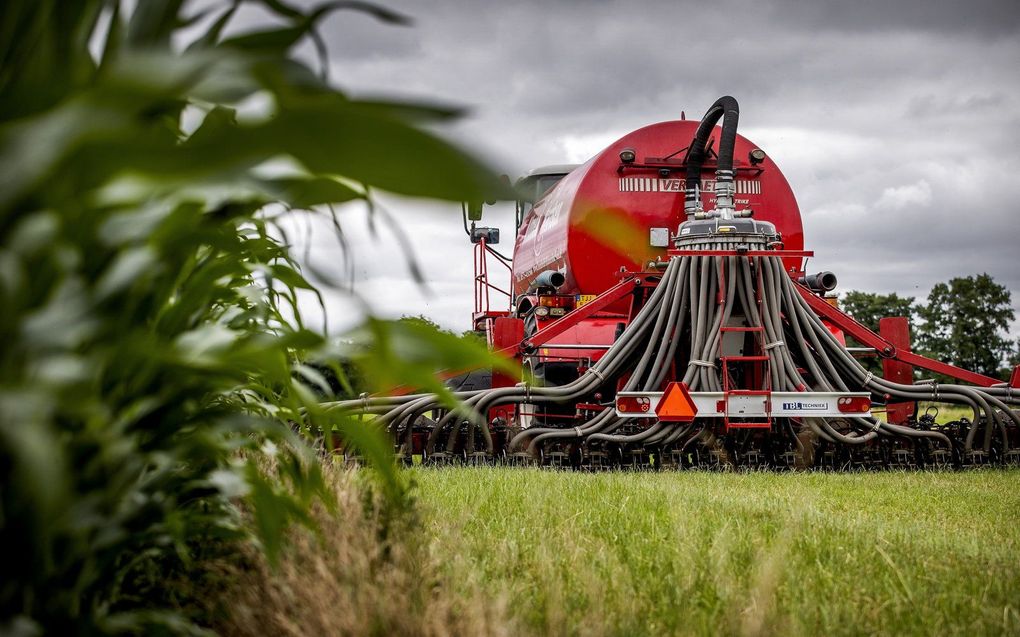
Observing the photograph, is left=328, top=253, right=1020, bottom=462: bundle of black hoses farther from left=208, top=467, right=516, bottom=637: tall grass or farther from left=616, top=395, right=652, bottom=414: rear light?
left=208, top=467, right=516, bottom=637: tall grass

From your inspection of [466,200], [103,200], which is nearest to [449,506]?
[103,200]

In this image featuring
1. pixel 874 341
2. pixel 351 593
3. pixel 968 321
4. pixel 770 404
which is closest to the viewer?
pixel 351 593

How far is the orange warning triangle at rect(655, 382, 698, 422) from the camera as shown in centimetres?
601

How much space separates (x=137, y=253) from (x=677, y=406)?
5.18 meters

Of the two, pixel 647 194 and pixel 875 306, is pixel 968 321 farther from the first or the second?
pixel 647 194

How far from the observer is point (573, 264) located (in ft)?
26.6

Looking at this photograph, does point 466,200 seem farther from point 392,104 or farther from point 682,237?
point 682,237

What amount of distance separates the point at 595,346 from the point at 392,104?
6614mm

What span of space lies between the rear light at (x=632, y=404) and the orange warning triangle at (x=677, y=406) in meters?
0.19

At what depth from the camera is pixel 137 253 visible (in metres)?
1.09

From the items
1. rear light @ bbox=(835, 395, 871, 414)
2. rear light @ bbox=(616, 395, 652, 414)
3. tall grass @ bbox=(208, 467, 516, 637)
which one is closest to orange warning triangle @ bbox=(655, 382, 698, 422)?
rear light @ bbox=(616, 395, 652, 414)

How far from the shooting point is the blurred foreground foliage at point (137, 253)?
710 millimetres

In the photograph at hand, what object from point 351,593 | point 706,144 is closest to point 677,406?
point 706,144

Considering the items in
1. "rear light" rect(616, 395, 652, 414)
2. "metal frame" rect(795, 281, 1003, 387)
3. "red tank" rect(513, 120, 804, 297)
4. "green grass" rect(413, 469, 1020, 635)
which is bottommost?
"green grass" rect(413, 469, 1020, 635)
